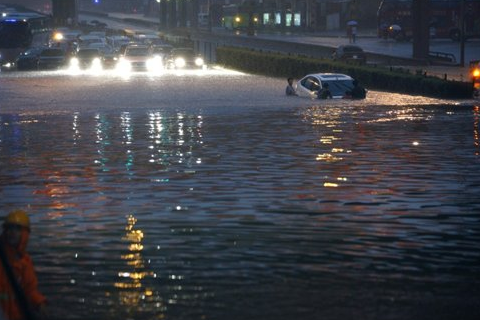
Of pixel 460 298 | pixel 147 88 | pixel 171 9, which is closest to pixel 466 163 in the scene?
pixel 460 298

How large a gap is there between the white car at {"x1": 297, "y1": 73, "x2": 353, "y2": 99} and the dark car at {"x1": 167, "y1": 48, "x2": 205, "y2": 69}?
25.5 metres

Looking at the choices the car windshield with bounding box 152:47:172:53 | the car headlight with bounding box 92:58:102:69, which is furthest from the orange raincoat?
the car headlight with bounding box 92:58:102:69

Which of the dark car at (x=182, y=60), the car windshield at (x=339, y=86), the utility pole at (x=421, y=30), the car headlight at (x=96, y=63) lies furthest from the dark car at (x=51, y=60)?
the car windshield at (x=339, y=86)

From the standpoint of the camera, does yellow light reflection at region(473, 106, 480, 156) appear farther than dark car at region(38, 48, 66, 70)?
No

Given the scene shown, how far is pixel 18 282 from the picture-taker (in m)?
8.27

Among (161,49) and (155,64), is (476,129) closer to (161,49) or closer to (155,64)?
(155,64)

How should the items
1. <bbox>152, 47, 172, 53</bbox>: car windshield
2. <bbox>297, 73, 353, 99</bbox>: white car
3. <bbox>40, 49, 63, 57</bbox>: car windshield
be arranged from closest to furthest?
<bbox>297, 73, 353, 99</bbox>: white car → <bbox>40, 49, 63, 57</bbox>: car windshield → <bbox>152, 47, 172, 53</bbox>: car windshield

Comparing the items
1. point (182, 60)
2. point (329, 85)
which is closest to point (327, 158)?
point (329, 85)

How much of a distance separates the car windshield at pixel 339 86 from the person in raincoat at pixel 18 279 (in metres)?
34.0

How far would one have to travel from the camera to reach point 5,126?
31812 mm

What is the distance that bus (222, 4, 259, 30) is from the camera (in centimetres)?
12406

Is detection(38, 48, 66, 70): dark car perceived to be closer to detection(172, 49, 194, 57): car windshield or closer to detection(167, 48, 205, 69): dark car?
detection(167, 48, 205, 69): dark car

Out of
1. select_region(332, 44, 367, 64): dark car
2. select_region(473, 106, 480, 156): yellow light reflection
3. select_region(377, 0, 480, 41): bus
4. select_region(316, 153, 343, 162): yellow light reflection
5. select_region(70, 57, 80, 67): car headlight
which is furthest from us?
select_region(377, 0, 480, 41): bus

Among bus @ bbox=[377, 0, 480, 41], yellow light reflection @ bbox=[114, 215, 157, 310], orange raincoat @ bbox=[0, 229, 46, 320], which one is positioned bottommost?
yellow light reflection @ bbox=[114, 215, 157, 310]
